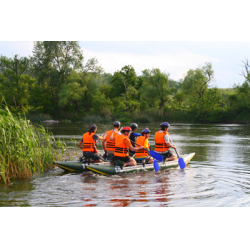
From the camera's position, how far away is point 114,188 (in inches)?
275

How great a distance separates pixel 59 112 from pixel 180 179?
136ft

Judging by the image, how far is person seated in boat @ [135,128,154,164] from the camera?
8930 millimetres

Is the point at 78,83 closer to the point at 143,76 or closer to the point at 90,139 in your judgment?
the point at 143,76

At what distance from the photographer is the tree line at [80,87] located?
44.5 m

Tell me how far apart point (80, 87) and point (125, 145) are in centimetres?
Result: 3797

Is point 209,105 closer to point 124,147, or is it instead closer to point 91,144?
point 91,144

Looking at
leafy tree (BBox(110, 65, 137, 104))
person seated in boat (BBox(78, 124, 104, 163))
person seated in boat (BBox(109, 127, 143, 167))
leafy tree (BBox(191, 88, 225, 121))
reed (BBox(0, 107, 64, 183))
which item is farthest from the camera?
leafy tree (BBox(110, 65, 137, 104))

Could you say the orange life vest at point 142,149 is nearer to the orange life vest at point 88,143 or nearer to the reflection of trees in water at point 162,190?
the reflection of trees in water at point 162,190

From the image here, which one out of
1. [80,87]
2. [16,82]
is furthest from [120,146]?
[16,82]

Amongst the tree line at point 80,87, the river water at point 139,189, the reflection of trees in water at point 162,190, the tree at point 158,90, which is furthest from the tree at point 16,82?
the reflection of trees in water at point 162,190

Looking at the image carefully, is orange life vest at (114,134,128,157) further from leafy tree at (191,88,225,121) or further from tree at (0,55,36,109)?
tree at (0,55,36,109)

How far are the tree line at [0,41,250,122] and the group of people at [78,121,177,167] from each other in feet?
108

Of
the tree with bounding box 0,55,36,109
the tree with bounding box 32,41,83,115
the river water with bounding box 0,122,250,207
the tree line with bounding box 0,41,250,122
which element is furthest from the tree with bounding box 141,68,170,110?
the river water with bounding box 0,122,250,207

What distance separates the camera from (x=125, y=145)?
8250mm
